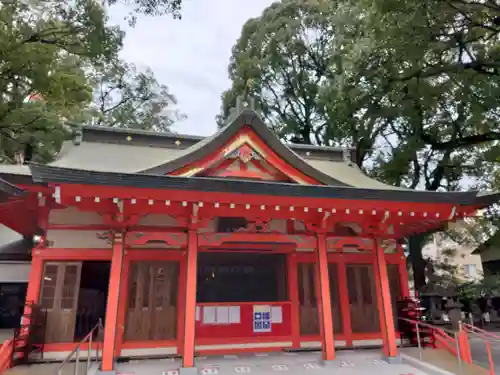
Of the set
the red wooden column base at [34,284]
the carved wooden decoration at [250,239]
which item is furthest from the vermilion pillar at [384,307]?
the red wooden column base at [34,284]

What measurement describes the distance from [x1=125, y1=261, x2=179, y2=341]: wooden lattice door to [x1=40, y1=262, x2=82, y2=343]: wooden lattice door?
1.09m

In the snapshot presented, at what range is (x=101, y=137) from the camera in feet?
34.1

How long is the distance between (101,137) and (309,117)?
Result: 1503 centimetres

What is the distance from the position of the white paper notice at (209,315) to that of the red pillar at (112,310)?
2127mm

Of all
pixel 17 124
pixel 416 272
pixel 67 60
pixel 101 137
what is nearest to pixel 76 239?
pixel 101 137

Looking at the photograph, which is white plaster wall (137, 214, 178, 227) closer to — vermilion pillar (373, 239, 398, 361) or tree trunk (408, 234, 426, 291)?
vermilion pillar (373, 239, 398, 361)

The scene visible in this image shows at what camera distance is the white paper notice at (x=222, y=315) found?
795 centimetres

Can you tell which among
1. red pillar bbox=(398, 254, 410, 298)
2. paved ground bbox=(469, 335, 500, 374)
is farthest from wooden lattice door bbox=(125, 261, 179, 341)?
paved ground bbox=(469, 335, 500, 374)

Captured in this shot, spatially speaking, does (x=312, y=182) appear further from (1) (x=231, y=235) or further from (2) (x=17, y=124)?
(2) (x=17, y=124)

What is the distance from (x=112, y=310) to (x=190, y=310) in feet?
4.42

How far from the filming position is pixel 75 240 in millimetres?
7398

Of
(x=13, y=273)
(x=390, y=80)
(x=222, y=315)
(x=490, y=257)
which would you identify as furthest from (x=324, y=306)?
(x=490, y=257)

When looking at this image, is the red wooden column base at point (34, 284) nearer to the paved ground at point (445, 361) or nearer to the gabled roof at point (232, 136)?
the gabled roof at point (232, 136)

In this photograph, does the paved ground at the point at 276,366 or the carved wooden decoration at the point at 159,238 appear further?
the carved wooden decoration at the point at 159,238
